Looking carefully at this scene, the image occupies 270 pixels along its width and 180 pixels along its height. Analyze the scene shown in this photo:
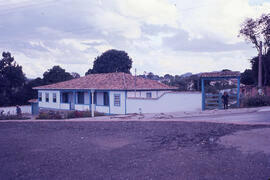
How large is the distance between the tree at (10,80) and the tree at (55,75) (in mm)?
3896

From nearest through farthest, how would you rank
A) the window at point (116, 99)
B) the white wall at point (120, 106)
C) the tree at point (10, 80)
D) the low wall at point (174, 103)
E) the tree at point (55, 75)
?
the low wall at point (174, 103) < the white wall at point (120, 106) < the window at point (116, 99) < the tree at point (10, 80) < the tree at point (55, 75)

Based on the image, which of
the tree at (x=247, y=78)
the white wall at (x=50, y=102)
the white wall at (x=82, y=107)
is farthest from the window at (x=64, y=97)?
the tree at (x=247, y=78)

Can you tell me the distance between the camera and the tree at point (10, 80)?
4534 centimetres

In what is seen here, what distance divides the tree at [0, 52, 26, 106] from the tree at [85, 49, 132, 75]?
17.4 m

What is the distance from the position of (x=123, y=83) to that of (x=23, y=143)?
18.6 m

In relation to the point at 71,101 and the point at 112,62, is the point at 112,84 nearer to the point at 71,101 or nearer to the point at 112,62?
the point at 71,101

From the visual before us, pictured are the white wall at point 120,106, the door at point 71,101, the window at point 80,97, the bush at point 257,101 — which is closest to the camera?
the bush at point 257,101

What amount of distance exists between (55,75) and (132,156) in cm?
4484

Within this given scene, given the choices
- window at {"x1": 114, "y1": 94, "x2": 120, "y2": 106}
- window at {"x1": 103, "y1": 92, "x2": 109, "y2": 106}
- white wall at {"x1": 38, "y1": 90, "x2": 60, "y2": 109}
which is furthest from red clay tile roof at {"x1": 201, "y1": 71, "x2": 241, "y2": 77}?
white wall at {"x1": 38, "y1": 90, "x2": 60, "y2": 109}

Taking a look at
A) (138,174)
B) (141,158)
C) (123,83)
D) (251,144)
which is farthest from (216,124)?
(123,83)

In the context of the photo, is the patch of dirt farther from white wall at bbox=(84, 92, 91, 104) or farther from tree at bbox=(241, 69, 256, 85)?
tree at bbox=(241, 69, 256, 85)

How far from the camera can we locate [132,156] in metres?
8.35

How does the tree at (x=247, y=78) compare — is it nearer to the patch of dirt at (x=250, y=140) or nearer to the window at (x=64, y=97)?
the window at (x=64, y=97)

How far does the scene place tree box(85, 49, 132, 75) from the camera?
61.2 meters
